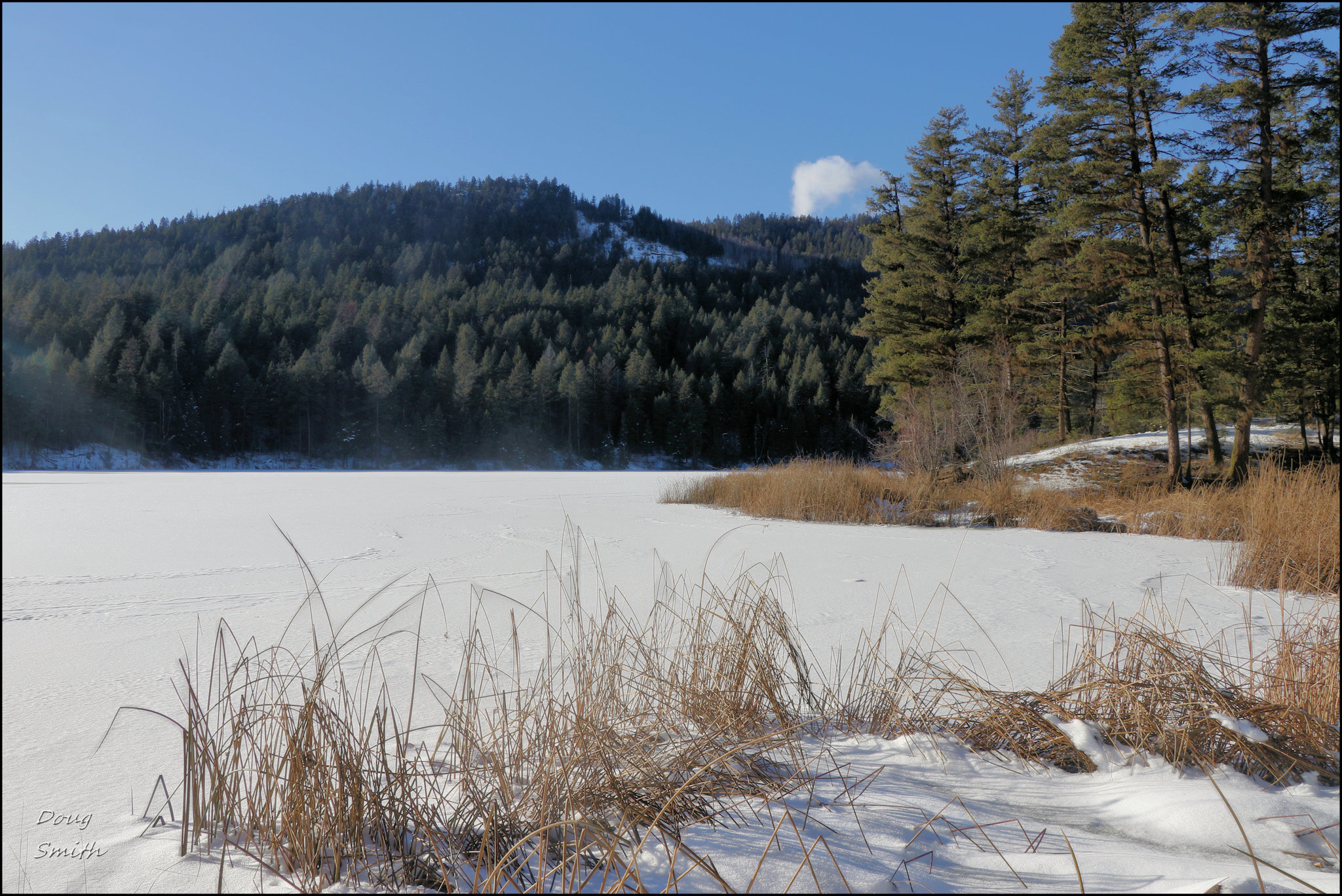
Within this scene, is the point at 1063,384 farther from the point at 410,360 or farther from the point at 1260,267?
the point at 410,360

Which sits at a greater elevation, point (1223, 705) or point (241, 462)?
point (1223, 705)

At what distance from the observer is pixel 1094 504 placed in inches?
310

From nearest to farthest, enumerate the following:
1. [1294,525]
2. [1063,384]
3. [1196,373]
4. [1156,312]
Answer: [1294,525] → [1196,373] → [1156,312] → [1063,384]

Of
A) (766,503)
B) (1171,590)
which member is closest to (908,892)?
(1171,590)

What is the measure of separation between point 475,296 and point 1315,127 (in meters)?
76.2

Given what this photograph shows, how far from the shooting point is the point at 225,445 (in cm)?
4691

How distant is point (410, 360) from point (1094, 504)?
53054mm

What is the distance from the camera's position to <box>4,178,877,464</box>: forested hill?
41625 millimetres

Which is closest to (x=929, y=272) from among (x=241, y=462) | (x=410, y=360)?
(x=410, y=360)

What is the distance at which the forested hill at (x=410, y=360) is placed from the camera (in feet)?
137

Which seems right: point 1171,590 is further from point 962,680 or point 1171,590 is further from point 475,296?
point 475,296

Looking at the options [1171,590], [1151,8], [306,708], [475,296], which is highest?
[475,296]

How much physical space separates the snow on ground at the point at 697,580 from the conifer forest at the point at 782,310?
905 mm

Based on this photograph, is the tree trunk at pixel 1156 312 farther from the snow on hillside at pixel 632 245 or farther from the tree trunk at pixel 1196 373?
the snow on hillside at pixel 632 245
